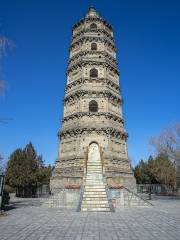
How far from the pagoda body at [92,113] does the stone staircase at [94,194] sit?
1689 millimetres

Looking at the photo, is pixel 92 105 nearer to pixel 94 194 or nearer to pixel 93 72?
pixel 93 72

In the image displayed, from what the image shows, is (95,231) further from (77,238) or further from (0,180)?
(0,180)

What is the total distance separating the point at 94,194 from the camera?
15.8 meters

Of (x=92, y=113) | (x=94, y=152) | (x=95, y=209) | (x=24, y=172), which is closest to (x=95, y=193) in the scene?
(x=95, y=209)

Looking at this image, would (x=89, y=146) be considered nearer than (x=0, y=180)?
No

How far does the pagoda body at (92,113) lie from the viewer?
24.1 m

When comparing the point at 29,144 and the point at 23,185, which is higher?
the point at 29,144

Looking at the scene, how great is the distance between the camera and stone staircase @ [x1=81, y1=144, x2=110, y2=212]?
1419cm

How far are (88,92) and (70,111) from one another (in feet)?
10.1

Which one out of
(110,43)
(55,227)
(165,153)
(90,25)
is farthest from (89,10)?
(55,227)

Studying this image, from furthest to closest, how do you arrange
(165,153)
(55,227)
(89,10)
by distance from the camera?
1. (89,10)
2. (165,153)
3. (55,227)

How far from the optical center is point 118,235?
23.9ft

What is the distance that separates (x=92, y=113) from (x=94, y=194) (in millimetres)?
11284

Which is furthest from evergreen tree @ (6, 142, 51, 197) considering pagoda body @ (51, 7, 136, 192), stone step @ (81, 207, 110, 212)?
stone step @ (81, 207, 110, 212)
